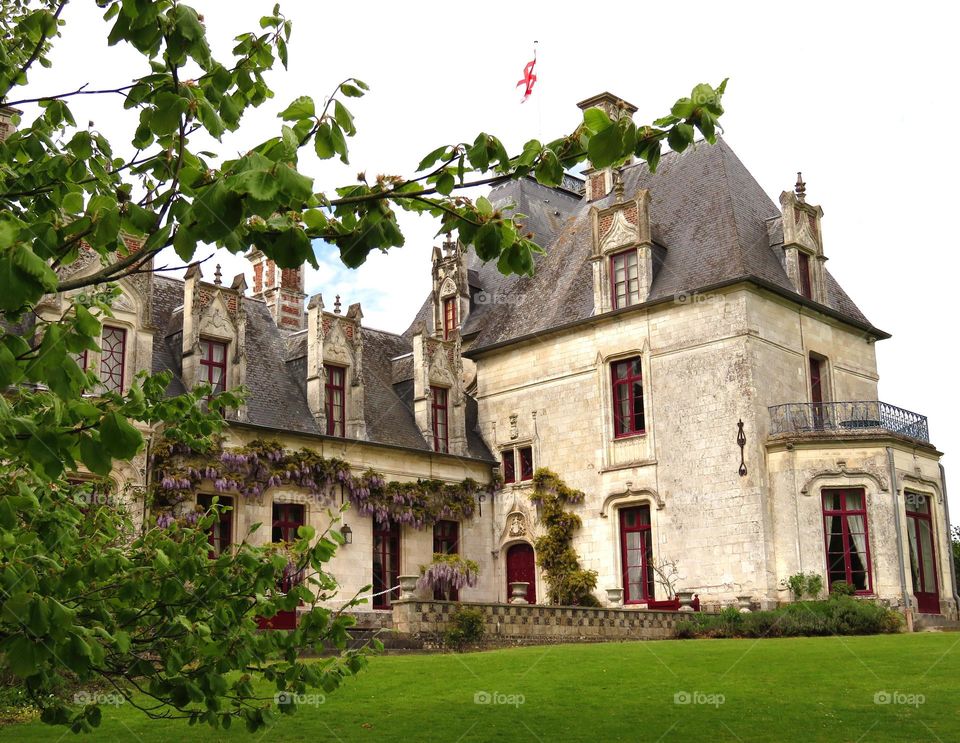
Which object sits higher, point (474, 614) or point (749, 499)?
point (749, 499)

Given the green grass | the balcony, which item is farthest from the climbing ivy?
the green grass

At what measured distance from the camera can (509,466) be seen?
1102 inches

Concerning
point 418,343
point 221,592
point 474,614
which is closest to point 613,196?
point 418,343

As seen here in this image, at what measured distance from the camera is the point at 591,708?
1084 cm

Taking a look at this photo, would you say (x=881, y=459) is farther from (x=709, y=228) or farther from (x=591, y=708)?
(x=591, y=708)

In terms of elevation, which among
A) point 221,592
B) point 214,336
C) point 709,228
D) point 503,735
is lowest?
point 503,735

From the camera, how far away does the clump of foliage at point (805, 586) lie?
22.6 m

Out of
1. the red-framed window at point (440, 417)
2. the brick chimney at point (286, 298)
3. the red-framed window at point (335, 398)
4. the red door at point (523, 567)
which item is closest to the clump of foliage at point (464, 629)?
the red-framed window at point (335, 398)

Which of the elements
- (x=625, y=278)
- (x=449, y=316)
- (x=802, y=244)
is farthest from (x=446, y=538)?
(x=802, y=244)

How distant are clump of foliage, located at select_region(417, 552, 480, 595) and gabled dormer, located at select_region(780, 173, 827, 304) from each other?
9855mm

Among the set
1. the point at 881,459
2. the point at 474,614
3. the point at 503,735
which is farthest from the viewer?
the point at 881,459

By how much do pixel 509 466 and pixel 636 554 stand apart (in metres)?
4.26

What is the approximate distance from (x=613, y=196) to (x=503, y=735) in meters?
21.9

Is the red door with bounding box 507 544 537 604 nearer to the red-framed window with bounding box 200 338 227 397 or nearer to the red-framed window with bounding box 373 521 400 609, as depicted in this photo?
the red-framed window with bounding box 373 521 400 609
